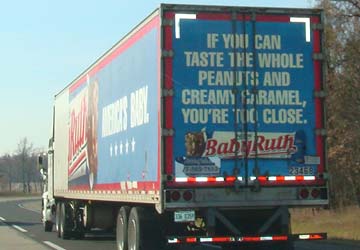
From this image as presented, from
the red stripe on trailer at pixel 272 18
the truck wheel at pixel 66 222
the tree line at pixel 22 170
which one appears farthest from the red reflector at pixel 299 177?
the tree line at pixel 22 170

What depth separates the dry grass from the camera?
21197mm

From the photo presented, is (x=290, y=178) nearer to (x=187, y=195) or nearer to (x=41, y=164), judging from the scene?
(x=187, y=195)

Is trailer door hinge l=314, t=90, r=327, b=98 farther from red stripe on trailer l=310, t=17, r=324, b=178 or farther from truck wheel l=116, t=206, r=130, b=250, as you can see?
truck wheel l=116, t=206, r=130, b=250

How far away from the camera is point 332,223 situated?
2611 cm

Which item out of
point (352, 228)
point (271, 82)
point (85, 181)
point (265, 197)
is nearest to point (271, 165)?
point (265, 197)

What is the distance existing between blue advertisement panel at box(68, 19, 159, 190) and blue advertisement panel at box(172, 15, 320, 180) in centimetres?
50

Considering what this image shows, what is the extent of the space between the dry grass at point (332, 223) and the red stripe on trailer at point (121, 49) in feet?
23.4

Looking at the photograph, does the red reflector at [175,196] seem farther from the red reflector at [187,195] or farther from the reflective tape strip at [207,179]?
the reflective tape strip at [207,179]

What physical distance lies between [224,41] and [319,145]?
7.42 ft

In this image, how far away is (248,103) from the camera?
1195cm

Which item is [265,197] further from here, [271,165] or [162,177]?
[162,177]

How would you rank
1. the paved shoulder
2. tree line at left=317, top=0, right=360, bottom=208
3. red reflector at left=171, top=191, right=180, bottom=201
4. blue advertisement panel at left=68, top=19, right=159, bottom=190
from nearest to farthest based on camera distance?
red reflector at left=171, top=191, right=180, bottom=201, blue advertisement panel at left=68, top=19, right=159, bottom=190, the paved shoulder, tree line at left=317, top=0, right=360, bottom=208

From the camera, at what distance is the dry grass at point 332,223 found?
21197 mm

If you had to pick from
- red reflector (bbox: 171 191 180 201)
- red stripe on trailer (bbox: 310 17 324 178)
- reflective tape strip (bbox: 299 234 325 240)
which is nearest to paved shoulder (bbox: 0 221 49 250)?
red reflector (bbox: 171 191 180 201)
